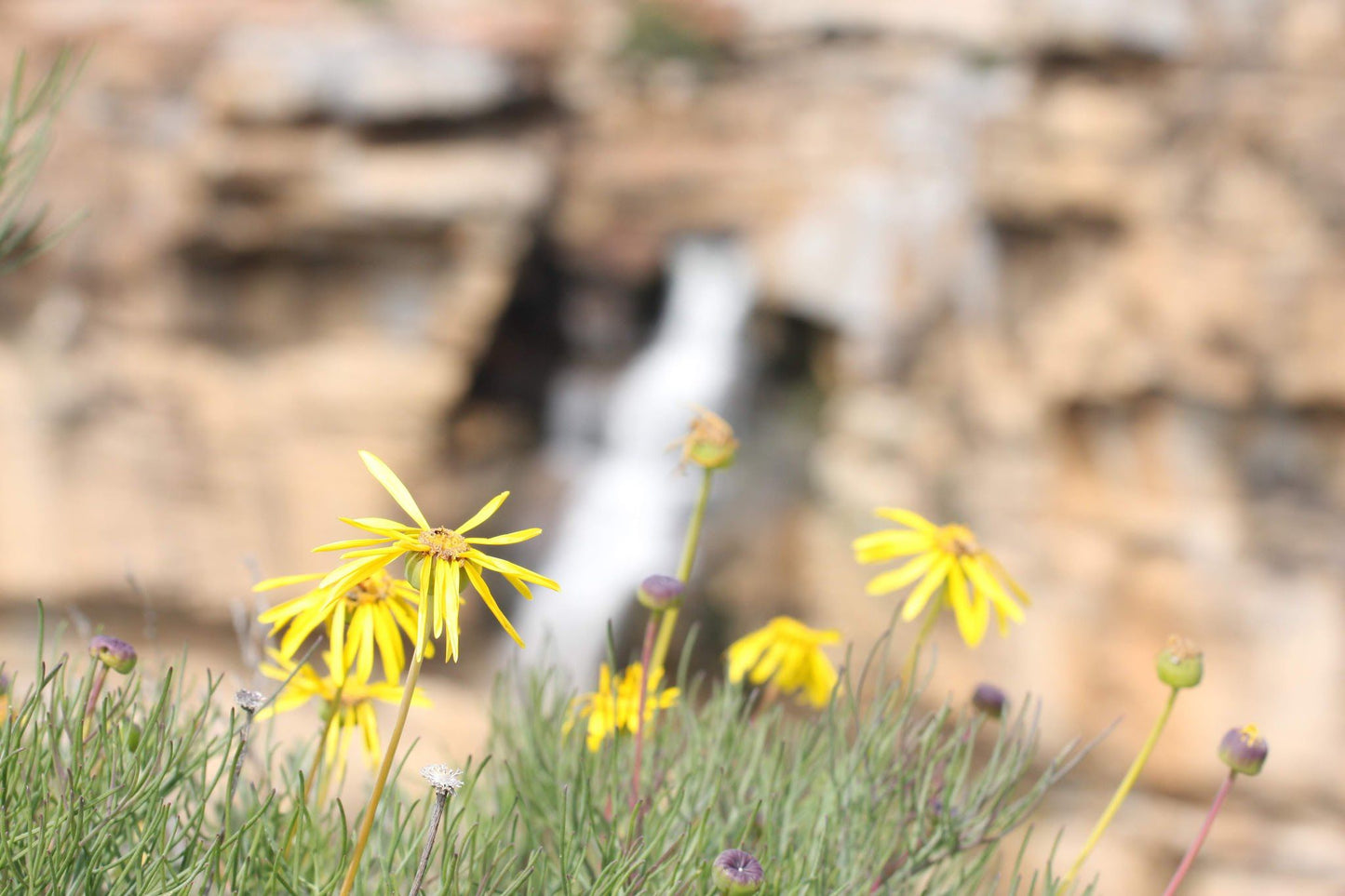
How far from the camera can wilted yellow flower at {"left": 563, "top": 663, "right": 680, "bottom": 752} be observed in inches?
36.8

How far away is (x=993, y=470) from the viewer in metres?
4.59

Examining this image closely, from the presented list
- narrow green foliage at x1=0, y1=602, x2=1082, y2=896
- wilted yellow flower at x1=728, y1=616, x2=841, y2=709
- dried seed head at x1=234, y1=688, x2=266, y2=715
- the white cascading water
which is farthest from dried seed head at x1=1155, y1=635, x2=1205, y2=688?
the white cascading water

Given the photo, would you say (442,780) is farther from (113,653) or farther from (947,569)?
(947,569)

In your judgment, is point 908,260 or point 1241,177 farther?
point 908,260

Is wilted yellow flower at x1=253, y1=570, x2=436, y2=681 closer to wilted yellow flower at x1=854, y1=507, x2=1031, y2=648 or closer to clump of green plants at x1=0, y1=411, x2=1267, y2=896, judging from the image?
clump of green plants at x1=0, y1=411, x2=1267, y2=896

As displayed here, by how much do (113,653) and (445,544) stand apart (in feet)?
0.88

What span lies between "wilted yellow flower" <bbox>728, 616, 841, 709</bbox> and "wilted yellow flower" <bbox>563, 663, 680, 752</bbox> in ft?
0.35

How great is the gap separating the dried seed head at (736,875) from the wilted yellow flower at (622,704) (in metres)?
0.27

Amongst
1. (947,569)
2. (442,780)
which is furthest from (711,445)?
(442,780)

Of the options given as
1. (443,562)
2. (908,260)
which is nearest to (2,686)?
(443,562)

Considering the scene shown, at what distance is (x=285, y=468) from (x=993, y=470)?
3.22 meters

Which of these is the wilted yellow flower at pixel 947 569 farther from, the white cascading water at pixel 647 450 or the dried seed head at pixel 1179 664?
the white cascading water at pixel 647 450

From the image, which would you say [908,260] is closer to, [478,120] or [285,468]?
[478,120]

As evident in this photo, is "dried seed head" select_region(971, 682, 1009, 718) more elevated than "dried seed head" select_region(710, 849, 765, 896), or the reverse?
"dried seed head" select_region(971, 682, 1009, 718)
